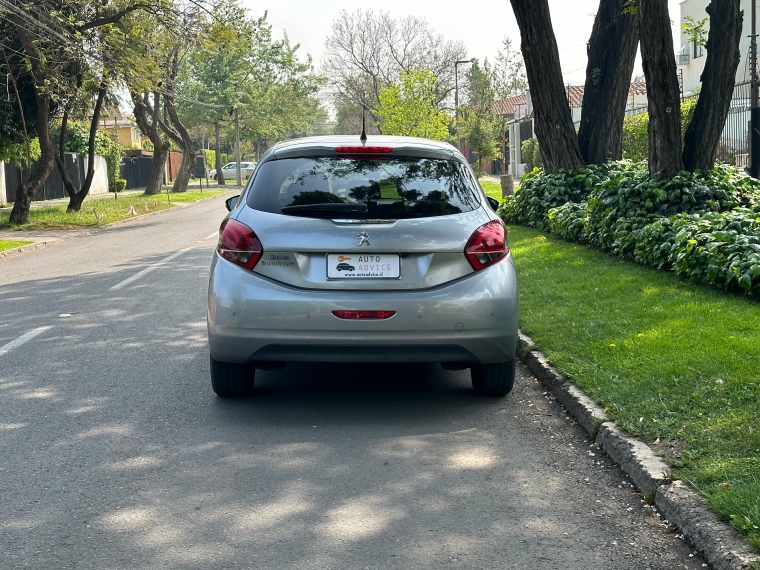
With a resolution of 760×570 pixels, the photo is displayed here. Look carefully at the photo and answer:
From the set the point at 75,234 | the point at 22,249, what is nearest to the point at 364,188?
the point at 22,249

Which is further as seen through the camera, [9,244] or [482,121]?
[482,121]

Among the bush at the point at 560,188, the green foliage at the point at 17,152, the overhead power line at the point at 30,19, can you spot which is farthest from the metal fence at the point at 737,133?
the green foliage at the point at 17,152

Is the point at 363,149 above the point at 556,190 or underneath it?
above

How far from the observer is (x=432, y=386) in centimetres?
678

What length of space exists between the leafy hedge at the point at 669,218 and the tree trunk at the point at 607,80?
0.71m

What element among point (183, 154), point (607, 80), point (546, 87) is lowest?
point (183, 154)

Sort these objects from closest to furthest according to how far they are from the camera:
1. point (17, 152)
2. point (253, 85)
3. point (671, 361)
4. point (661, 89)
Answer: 1. point (671, 361)
2. point (661, 89)
3. point (17, 152)
4. point (253, 85)

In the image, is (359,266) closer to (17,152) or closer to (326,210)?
(326,210)

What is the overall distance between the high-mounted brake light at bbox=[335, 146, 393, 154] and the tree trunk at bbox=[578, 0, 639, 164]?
11530 mm

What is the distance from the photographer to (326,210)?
588 cm

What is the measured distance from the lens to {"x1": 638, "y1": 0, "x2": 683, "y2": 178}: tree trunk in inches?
467

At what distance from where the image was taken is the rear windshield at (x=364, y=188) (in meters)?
5.92

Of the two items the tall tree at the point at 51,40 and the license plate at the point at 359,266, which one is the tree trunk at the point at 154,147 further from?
the license plate at the point at 359,266

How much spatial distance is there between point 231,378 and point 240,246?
88 centimetres
